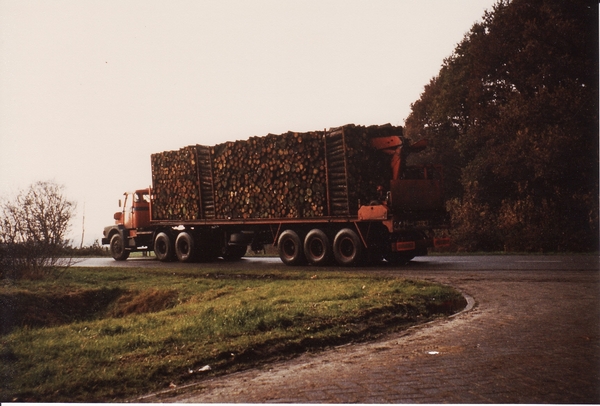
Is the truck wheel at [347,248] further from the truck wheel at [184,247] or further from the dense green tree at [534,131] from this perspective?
the dense green tree at [534,131]

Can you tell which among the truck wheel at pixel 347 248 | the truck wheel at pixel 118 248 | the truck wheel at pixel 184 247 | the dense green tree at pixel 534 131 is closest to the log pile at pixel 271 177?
the truck wheel at pixel 347 248

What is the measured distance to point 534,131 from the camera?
→ 2573cm

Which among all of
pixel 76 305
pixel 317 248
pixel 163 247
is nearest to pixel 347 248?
pixel 317 248

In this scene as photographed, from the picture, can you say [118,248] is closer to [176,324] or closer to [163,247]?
[163,247]

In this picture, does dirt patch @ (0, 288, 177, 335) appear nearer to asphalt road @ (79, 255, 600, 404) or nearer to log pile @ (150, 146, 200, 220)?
asphalt road @ (79, 255, 600, 404)

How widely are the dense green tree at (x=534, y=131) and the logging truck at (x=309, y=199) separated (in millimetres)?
6448

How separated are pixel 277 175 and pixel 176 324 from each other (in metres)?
11.3

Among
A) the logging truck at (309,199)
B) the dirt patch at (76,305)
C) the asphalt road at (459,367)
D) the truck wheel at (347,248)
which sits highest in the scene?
the logging truck at (309,199)

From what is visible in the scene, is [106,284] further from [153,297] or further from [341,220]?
[341,220]

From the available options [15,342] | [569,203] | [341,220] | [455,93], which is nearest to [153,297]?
[15,342]

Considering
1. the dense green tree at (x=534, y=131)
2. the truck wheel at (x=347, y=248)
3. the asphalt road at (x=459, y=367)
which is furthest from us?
the dense green tree at (x=534, y=131)

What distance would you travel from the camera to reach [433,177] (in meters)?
18.9

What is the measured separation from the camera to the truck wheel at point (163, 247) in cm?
2383

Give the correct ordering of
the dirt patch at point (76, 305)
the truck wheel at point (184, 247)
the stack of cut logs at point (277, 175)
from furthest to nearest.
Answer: the truck wheel at point (184, 247), the stack of cut logs at point (277, 175), the dirt patch at point (76, 305)
